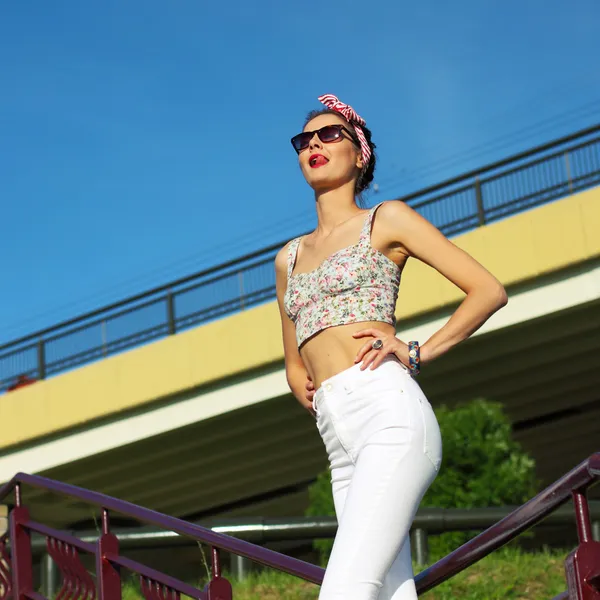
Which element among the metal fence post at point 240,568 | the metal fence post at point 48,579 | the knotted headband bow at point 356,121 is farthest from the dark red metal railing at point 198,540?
the metal fence post at point 48,579

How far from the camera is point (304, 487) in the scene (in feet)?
79.7

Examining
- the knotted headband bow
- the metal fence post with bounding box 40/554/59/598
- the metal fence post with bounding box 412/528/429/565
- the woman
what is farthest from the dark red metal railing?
the metal fence post with bounding box 40/554/59/598

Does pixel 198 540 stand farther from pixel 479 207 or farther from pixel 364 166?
pixel 479 207

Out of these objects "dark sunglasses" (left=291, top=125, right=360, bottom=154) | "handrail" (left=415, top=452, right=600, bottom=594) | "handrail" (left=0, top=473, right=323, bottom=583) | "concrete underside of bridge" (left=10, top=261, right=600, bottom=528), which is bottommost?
"handrail" (left=415, top=452, right=600, bottom=594)

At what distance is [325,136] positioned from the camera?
12.0 feet

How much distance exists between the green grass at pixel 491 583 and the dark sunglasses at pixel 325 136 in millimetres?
4493

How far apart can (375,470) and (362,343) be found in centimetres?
44

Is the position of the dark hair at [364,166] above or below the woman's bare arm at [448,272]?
above

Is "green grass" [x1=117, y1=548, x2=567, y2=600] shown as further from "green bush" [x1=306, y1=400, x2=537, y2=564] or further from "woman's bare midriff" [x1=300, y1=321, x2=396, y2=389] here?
"woman's bare midriff" [x1=300, y1=321, x2=396, y2=389]

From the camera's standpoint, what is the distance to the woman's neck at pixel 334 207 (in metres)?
3.63

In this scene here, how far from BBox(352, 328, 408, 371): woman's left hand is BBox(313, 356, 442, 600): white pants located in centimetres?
2

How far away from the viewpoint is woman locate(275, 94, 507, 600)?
2.97m

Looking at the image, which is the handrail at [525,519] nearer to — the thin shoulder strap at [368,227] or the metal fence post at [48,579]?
the thin shoulder strap at [368,227]

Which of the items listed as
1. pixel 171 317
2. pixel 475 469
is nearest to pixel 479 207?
pixel 475 469
